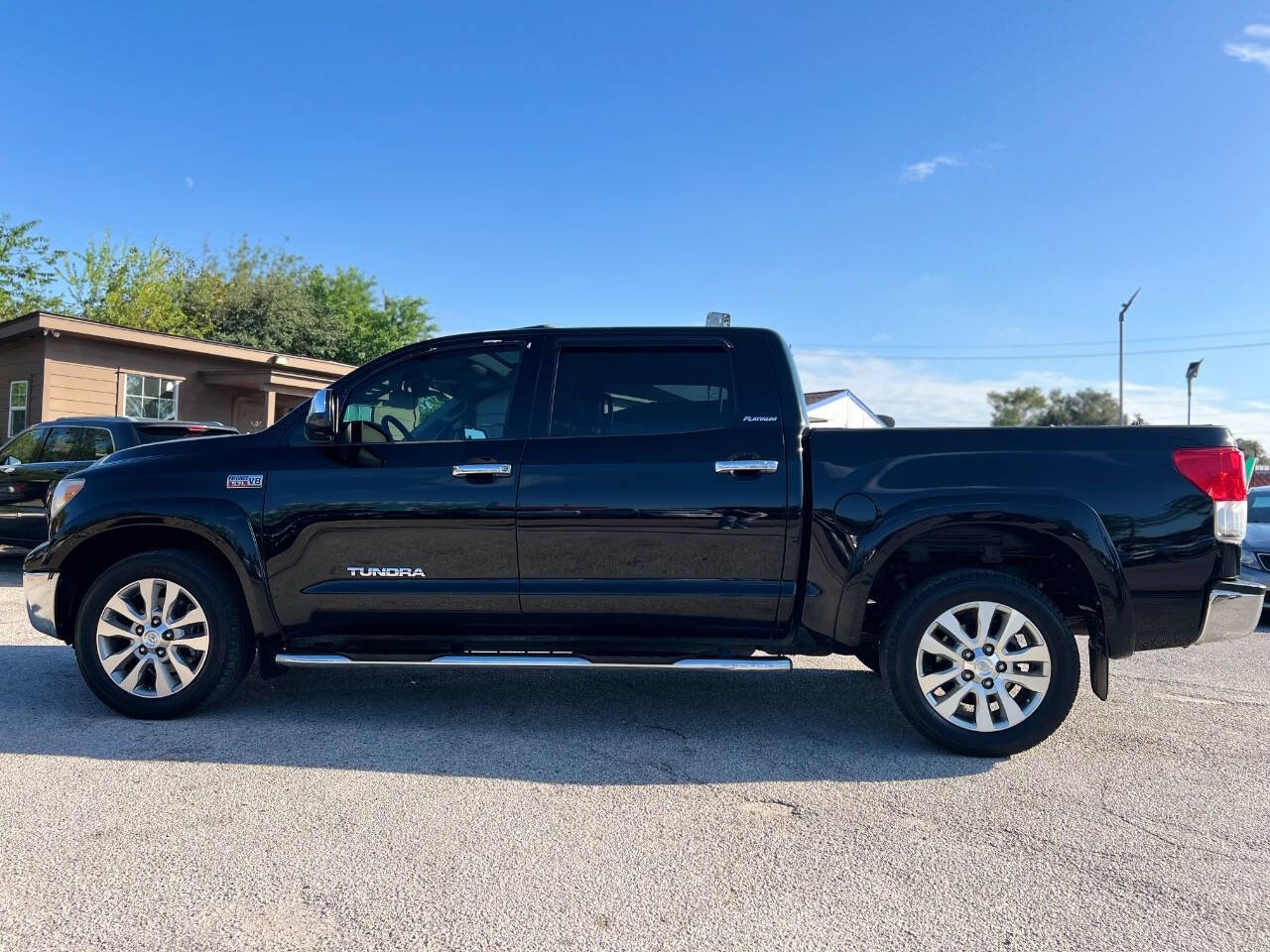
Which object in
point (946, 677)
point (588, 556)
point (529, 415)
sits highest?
point (529, 415)

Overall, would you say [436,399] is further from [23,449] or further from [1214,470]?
[23,449]

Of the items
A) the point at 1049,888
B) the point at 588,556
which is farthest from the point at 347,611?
the point at 1049,888

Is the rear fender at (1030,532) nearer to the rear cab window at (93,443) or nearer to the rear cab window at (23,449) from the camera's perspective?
the rear cab window at (93,443)

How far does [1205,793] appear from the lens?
11.9 ft

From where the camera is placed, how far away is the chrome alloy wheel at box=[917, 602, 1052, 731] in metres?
3.94

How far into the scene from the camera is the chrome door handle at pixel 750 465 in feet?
13.4

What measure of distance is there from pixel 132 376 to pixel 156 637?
1460 cm

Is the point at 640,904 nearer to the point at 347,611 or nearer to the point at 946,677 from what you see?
the point at 946,677

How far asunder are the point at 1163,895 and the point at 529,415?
123 inches

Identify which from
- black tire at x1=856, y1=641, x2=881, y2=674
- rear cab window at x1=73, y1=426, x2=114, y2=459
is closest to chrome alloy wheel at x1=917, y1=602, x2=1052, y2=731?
black tire at x1=856, y1=641, x2=881, y2=674

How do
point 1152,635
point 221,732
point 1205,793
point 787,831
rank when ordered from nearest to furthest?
point 787,831, point 1205,793, point 1152,635, point 221,732

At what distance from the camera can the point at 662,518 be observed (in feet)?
13.5

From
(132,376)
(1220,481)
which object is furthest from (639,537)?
(132,376)

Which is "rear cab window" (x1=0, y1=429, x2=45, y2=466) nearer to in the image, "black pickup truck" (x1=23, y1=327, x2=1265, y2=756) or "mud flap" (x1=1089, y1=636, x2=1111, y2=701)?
"black pickup truck" (x1=23, y1=327, x2=1265, y2=756)
